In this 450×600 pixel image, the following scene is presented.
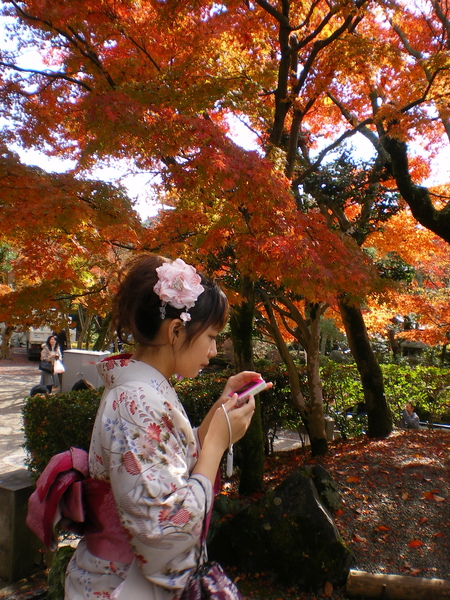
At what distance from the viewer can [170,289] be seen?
1374 millimetres

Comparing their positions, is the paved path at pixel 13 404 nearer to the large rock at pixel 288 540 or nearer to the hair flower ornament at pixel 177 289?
the large rock at pixel 288 540

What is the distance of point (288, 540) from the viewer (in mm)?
3490

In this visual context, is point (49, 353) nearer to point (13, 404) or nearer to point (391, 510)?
point (13, 404)

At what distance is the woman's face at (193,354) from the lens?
145cm

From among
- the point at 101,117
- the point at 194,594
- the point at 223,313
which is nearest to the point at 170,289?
the point at 223,313

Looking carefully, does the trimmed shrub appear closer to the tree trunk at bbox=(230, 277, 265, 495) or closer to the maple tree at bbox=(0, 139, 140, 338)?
the maple tree at bbox=(0, 139, 140, 338)

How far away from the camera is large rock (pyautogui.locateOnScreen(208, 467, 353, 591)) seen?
3.39 meters

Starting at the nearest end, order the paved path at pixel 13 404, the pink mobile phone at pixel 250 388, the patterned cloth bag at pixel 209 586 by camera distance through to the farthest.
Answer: the patterned cloth bag at pixel 209 586 < the pink mobile phone at pixel 250 388 < the paved path at pixel 13 404

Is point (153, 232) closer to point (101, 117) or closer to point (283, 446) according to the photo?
point (101, 117)

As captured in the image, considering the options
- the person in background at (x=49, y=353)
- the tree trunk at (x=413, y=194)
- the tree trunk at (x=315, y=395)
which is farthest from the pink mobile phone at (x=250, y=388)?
the person in background at (x=49, y=353)

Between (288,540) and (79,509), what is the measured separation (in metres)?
2.67

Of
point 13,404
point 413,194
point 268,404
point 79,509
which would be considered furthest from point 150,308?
point 13,404

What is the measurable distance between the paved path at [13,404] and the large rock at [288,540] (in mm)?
3209

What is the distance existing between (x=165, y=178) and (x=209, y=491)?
14.1ft
